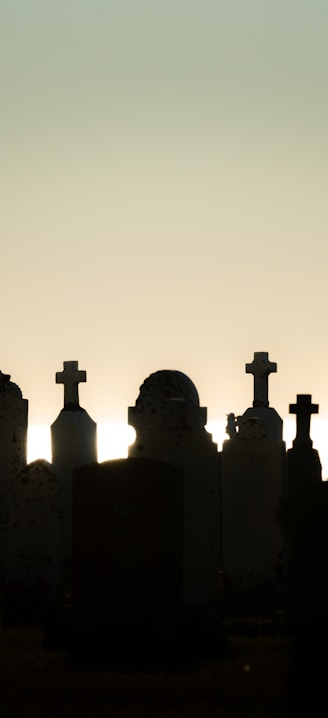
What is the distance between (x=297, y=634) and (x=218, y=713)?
111 centimetres

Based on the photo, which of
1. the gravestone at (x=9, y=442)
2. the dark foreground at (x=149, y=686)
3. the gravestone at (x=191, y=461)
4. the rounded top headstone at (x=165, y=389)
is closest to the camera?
the dark foreground at (x=149, y=686)

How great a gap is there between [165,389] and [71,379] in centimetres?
568

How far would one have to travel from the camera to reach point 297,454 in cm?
1875

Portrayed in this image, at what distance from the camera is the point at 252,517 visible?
17.2 meters

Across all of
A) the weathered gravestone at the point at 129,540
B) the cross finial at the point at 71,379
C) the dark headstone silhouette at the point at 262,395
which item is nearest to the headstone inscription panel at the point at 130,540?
the weathered gravestone at the point at 129,540

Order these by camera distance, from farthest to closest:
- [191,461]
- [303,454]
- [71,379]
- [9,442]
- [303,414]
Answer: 1. [71,379]
2. [303,414]
3. [303,454]
4. [9,442]
5. [191,461]

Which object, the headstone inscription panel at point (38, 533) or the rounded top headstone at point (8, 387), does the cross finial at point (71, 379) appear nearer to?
the rounded top headstone at point (8, 387)

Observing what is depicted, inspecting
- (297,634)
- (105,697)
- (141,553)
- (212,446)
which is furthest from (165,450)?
(297,634)

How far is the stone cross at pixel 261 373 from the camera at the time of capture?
21.0 metres

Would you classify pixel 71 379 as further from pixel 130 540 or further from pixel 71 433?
pixel 130 540

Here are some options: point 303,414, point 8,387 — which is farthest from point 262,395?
point 8,387

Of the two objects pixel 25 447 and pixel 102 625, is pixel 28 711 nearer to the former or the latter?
pixel 102 625

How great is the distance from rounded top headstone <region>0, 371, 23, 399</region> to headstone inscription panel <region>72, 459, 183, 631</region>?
5.78 metres

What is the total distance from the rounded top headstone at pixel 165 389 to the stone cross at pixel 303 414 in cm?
403
